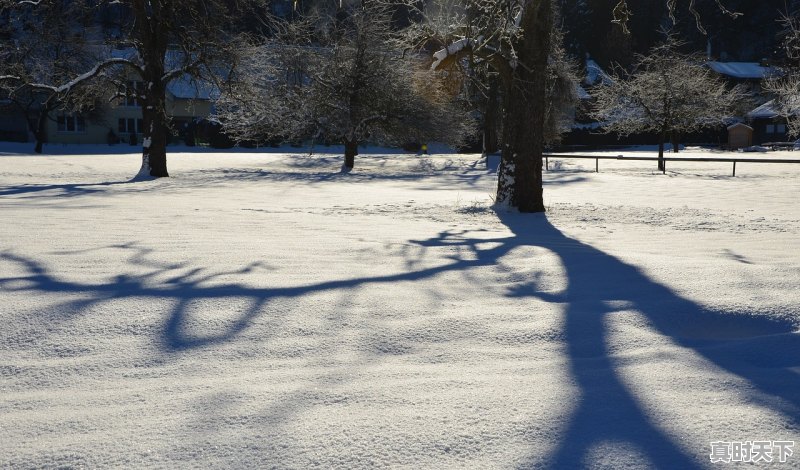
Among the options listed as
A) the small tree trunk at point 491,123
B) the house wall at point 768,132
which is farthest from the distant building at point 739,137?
the small tree trunk at point 491,123

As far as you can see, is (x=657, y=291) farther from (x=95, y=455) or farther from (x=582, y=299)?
(x=95, y=455)

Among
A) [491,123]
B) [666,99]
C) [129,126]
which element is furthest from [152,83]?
[129,126]

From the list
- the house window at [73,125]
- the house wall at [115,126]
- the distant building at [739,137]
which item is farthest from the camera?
the house window at [73,125]

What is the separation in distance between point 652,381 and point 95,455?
251 centimetres

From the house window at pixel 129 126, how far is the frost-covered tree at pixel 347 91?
96.6ft

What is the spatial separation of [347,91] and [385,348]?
2464 centimetres

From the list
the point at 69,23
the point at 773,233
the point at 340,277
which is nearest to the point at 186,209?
the point at 340,277

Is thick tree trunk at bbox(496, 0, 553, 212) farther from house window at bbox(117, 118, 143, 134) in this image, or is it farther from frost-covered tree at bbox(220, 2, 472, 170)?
house window at bbox(117, 118, 143, 134)

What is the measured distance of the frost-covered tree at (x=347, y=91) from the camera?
91.2 ft

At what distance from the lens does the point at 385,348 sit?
154 inches

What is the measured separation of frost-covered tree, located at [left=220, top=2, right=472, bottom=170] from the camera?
2781 cm

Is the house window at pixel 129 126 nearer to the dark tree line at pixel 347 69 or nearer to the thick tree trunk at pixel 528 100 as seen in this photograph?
the dark tree line at pixel 347 69

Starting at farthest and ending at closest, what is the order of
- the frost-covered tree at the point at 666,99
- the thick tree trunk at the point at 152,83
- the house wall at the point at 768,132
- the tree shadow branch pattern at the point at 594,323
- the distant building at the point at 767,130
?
1. the house wall at the point at 768,132
2. the distant building at the point at 767,130
3. the frost-covered tree at the point at 666,99
4. the thick tree trunk at the point at 152,83
5. the tree shadow branch pattern at the point at 594,323

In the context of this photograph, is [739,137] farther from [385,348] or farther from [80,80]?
[385,348]
